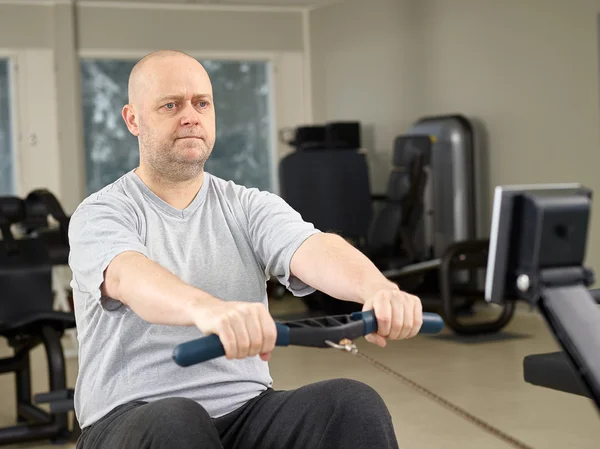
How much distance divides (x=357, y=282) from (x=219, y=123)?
7.28 m

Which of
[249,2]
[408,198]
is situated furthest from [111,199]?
[249,2]

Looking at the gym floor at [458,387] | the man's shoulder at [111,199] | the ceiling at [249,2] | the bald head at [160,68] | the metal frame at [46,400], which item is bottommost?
the gym floor at [458,387]

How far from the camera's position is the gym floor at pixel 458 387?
331 centimetres

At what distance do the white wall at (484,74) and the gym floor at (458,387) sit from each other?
1.19 m

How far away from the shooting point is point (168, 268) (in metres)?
1.56

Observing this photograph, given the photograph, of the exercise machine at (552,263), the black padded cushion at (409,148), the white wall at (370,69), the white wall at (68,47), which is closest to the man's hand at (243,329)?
the exercise machine at (552,263)

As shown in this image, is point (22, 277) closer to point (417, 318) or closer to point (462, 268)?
point (462, 268)

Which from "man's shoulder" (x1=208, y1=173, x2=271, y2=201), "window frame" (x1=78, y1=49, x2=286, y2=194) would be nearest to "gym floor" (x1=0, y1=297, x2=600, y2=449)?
"man's shoulder" (x1=208, y1=173, x2=271, y2=201)

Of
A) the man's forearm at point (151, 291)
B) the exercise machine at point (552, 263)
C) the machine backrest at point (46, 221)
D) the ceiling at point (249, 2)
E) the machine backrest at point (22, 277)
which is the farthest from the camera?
the ceiling at point (249, 2)

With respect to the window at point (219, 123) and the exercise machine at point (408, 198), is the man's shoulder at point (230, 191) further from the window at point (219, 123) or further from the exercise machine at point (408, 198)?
the window at point (219, 123)

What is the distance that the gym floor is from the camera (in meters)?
3.31

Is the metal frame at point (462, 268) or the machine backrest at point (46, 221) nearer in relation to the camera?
the machine backrest at point (46, 221)

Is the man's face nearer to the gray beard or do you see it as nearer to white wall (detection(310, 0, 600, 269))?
the gray beard

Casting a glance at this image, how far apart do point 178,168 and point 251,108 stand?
23.3 feet
